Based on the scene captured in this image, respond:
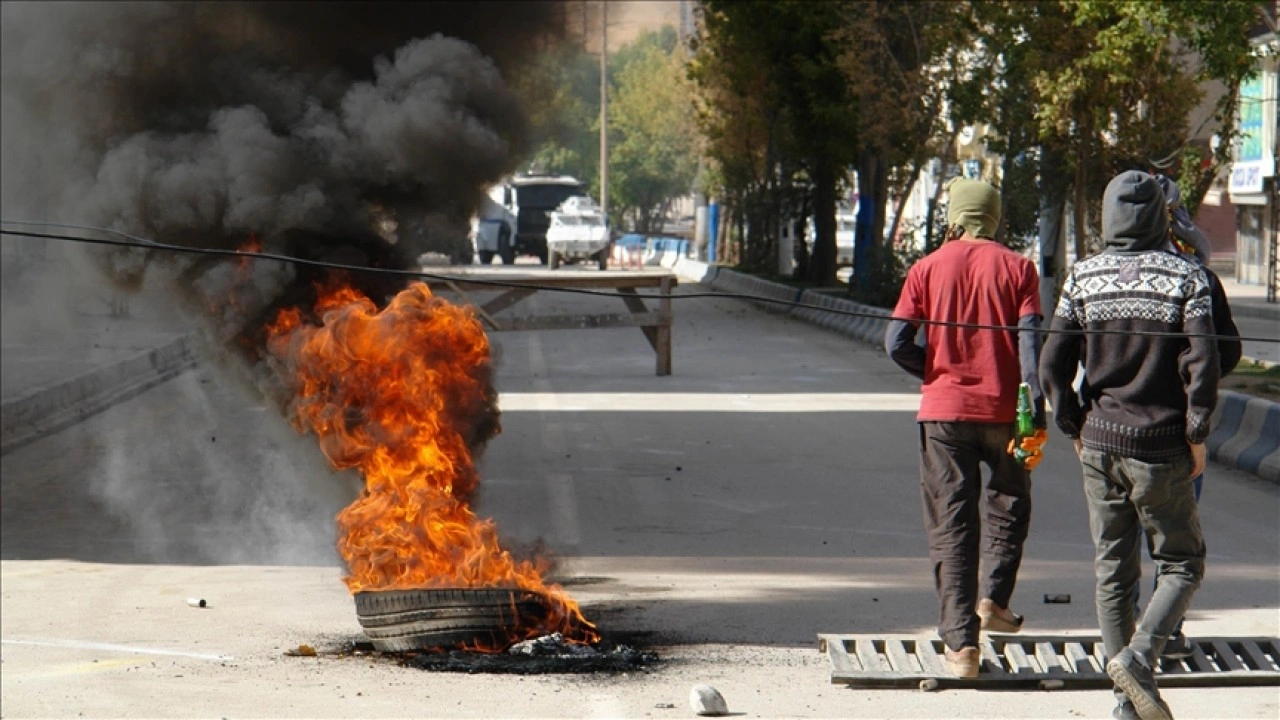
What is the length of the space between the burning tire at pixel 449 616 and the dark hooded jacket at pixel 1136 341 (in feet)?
7.05

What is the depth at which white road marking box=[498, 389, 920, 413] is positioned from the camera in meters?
14.9

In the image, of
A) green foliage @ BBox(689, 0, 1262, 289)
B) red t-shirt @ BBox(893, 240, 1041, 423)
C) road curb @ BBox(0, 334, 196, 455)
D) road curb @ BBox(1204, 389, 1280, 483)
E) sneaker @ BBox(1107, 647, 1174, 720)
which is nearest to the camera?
sneaker @ BBox(1107, 647, 1174, 720)

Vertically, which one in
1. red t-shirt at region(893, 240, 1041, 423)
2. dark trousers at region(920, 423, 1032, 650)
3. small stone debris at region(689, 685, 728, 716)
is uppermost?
red t-shirt at region(893, 240, 1041, 423)

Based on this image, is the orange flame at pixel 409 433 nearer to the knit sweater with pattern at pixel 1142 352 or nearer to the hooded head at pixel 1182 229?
the knit sweater with pattern at pixel 1142 352

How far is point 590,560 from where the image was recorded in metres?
8.33

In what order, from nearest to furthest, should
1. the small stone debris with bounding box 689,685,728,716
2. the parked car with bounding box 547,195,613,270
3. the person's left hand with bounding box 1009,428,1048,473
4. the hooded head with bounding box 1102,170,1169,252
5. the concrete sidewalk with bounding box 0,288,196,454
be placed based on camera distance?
1. the hooded head with bounding box 1102,170,1169,252
2. the small stone debris with bounding box 689,685,728,716
3. the person's left hand with bounding box 1009,428,1048,473
4. the concrete sidewalk with bounding box 0,288,196,454
5. the parked car with bounding box 547,195,613,270

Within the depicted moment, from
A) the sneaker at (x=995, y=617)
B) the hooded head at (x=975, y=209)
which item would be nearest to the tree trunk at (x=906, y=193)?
the hooded head at (x=975, y=209)

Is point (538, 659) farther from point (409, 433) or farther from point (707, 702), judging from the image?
point (409, 433)

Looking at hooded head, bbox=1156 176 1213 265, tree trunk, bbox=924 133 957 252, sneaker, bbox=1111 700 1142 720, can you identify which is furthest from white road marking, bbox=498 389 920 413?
sneaker, bbox=1111 700 1142 720

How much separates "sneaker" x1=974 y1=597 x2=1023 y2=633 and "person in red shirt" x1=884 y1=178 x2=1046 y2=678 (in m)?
0.20

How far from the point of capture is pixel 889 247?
26.4 m

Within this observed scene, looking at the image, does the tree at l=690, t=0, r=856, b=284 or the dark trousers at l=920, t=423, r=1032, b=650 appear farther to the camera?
the tree at l=690, t=0, r=856, b=284

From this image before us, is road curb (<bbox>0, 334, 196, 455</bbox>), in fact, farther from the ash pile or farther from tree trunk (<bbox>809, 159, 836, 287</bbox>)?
tree trunk (<bbox>809, 159, 836, 287</bbox>)

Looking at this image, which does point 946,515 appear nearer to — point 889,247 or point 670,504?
point 670,504
